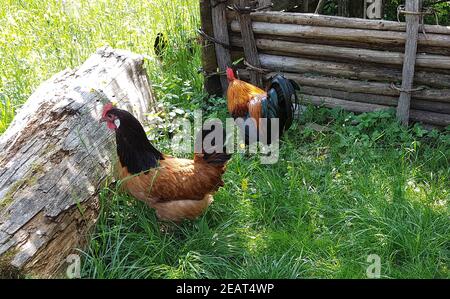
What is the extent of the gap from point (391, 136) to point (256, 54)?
1638 millimetres

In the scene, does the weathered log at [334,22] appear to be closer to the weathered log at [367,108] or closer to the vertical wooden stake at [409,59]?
the vertical wooden stake at [409,59]

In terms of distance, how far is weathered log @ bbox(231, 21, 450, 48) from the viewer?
4.62m

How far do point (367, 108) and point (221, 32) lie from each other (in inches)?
67.4

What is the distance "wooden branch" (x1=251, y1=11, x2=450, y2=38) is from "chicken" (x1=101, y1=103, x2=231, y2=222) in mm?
2044

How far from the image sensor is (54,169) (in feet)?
11.4

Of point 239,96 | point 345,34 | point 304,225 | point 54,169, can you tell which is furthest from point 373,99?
point 54,169

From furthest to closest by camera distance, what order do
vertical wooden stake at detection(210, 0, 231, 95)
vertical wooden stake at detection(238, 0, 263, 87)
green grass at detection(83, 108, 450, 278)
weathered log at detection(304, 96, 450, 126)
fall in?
vertical wooden stake at detection(210, 0, 231, 95) < vertical wooden stake at detection(238, 0, 263, 87) < weathered log at detection(304, 96, 450, 126) < green grass at detection(83, 108, 450, 278)

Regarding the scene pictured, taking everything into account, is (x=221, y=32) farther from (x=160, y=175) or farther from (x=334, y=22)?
(x=160, y=175)

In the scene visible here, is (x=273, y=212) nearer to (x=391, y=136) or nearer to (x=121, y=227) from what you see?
(x=121, y=227)

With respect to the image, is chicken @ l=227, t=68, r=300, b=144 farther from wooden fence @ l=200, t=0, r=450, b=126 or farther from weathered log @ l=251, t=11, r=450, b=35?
weathered log @ l=251, t=11, r=450, b=35

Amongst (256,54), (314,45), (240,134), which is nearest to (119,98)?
(240,134)

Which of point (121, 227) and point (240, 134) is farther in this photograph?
point (240, 134)

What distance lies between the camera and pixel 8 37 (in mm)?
6688

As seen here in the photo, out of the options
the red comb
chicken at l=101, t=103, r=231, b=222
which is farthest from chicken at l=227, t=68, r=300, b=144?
chicken at l=101, t=103, r=231, b=222
